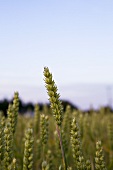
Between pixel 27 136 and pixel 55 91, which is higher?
pixel 55 91

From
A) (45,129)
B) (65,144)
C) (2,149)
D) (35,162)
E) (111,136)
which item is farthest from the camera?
(35,162)

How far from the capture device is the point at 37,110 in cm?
333

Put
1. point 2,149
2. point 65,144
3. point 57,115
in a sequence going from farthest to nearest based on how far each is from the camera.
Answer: point 65,144, point 2,149, point 57,115

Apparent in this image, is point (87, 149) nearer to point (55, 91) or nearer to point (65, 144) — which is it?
point (65, 144)

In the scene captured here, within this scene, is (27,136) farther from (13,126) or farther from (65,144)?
(65,144)

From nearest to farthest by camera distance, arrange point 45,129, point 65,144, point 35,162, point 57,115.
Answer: point 57,115
point 45,129
point 65,144
point 35,162

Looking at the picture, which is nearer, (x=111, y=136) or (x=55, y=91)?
(x=55, y=91)

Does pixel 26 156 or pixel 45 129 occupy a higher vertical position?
pixel 45 129

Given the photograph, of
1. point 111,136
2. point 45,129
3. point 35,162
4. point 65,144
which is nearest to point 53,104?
point 45,129

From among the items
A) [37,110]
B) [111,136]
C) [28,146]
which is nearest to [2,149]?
[28,146]

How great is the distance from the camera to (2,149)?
1.42 meters

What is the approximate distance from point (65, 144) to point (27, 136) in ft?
2.18

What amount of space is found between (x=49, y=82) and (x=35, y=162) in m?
1.99

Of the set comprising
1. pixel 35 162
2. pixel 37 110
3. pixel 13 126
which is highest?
pixel 37 110
